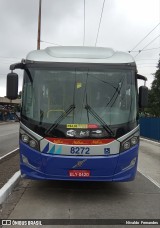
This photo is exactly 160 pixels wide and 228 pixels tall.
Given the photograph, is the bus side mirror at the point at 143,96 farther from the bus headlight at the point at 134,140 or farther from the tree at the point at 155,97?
the tree at the point at 155,97

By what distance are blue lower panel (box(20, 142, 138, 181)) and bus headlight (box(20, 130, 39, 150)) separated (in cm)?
8

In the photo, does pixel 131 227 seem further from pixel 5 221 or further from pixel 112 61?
pixel 112 61

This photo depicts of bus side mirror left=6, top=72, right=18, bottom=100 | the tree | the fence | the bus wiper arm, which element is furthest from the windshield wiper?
the tree

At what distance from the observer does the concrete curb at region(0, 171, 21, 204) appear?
24.3 ft

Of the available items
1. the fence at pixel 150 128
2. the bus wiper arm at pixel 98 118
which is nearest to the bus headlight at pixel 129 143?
the bus wiper arm at pixel 98 118

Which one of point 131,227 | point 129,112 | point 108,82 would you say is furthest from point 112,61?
point 131,227

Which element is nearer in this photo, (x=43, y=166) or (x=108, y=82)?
(x=43, y=166)

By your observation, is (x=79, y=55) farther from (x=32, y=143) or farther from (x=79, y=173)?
(x=79, y=173)

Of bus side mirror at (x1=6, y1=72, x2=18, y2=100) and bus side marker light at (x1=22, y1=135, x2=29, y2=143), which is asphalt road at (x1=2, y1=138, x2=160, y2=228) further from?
bus side mirror at (x1=6, y1=72, x2=18, y2=100)

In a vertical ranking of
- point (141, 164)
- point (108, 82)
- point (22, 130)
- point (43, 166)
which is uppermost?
point (108, 82)

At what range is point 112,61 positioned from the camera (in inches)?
317

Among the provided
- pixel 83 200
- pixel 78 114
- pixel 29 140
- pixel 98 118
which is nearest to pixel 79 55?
pixel 78 114

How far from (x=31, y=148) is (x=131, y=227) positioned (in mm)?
2567

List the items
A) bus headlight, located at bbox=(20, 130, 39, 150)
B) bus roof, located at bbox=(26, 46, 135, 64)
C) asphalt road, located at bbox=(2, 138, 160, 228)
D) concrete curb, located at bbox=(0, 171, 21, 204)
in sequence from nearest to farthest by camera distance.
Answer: asphalt road, located at bbox=(2, 138, 160, 228), concrete curb, located at bbox=(0, 171, 21, 204), bus headlight, located at bbox=(20, 130, 39, 150), bus roof, located at bbox=(26, 46, 135, 64)
